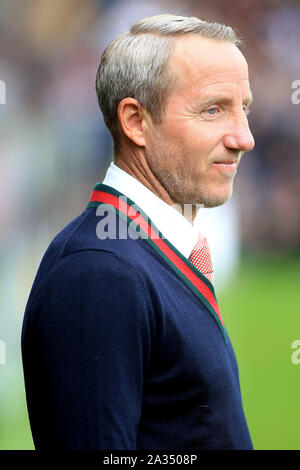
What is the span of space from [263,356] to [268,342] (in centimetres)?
41

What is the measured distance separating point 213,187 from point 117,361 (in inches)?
13.5

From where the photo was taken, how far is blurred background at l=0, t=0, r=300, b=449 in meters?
4.29

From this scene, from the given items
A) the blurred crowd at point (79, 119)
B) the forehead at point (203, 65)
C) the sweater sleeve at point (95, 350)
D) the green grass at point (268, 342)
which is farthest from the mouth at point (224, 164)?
the blurred crowd at point (79, 119)

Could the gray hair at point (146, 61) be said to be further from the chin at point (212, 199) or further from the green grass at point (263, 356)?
the green grass at point (263, 356)

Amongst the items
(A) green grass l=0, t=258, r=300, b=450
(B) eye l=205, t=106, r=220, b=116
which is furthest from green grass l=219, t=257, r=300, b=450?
(B) eye l=205, t=106, r=220, b=116

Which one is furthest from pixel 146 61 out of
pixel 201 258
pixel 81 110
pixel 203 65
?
pixel 81 110

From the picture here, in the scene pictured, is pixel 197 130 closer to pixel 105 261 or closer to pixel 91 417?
pixel 105 261

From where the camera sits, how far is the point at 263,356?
5207mm

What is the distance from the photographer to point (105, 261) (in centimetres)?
98

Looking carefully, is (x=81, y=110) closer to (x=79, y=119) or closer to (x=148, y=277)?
(x=79, y=119)

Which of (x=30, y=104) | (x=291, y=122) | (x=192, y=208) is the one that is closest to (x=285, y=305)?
(x=291, y=122)

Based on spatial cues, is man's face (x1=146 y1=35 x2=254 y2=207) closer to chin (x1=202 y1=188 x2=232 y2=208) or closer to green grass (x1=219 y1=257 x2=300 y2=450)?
chin (x1=202 y1=188 x2=232 y2=208)

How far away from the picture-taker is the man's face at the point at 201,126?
1116mm

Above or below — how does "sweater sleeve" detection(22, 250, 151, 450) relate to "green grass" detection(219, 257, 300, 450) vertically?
above
